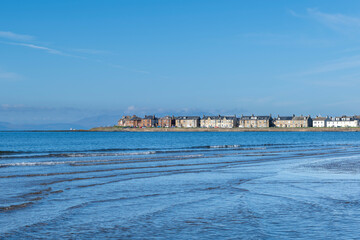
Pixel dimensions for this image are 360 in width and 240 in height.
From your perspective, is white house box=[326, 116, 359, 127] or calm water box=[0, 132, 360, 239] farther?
white house box=[326, 116, 359, 127]

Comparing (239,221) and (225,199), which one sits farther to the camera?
(225,199)

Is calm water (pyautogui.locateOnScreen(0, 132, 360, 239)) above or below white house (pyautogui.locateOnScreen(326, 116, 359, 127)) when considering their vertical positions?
below

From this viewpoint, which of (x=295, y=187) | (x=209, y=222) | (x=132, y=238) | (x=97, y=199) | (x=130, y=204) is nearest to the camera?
(x=132, y=238)

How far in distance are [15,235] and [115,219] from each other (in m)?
2.30

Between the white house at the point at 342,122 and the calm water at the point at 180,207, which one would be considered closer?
the calm water at the point at 180,207

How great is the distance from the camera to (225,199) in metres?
12.2

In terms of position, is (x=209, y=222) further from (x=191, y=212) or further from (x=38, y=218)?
(x=38, y=218)

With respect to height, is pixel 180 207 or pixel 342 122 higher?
pixel 342 122

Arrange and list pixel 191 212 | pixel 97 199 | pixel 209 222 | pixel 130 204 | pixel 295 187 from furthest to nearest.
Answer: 1. pixel 295 187
2. pixel 97 199
3. pixel 130 204
4. pixel 191 212
5. pixel 209 222

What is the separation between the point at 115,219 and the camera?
31.1ft

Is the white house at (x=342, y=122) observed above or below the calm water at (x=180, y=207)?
above

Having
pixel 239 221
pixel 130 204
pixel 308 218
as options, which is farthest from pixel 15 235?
pixel 308 218

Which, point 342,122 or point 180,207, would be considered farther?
point 342,122

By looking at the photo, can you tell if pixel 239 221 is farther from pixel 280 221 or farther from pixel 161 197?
pixel 161 197
